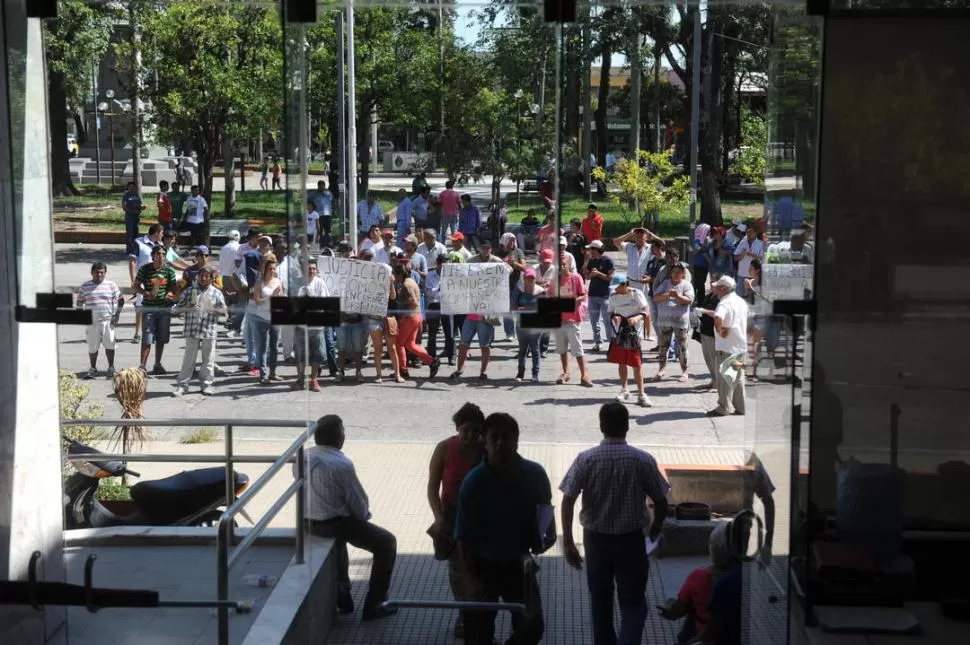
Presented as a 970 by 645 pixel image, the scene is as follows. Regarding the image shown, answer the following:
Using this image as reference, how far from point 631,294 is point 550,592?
6.31 m

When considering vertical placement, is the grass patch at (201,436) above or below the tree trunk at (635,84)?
below

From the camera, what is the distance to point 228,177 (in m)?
7.29

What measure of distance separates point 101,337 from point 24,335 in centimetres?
962

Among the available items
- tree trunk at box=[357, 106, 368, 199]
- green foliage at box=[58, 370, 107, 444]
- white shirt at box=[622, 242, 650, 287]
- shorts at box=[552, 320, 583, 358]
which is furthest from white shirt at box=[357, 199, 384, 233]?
white shirt at box=[622, 242, 650, 287]

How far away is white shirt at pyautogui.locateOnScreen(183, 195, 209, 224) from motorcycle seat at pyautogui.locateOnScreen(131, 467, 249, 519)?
215 cm

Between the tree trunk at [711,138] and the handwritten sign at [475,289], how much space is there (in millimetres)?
7056

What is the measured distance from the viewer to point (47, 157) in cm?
561

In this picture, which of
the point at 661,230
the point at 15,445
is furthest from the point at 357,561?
the point at 661,230

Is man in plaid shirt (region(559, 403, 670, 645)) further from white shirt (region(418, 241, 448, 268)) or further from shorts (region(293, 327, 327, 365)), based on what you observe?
shorts (region(293, 327, 327, 365))

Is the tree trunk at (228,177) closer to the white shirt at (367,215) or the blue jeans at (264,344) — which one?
the white shirt at (367,215)

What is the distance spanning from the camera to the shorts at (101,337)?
1443 centimetres

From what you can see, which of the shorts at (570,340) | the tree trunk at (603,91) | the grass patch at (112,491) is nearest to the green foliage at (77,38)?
the tree trunk at (603,91)

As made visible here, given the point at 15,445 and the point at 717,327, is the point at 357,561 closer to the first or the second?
the point at 15,445

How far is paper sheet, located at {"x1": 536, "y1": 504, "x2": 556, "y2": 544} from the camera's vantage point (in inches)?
251
